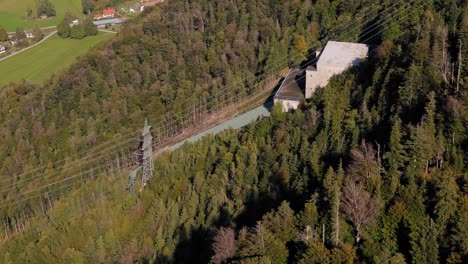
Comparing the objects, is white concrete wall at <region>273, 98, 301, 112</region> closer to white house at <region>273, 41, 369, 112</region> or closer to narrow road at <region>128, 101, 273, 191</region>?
white house at <region>273, 41, 369, 112</region>

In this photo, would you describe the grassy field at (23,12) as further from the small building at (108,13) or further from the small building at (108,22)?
the small building at (108,22)

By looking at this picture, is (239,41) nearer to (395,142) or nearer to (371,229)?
(395,142)

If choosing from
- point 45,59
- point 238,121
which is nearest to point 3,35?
point 45,59

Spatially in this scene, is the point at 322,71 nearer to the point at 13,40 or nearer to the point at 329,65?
the point at 329,65

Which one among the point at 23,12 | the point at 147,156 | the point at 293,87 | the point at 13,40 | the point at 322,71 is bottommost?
the point at 13,40

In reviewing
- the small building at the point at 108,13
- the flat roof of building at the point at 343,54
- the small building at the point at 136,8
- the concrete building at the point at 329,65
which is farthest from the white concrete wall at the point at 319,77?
the small building at the point at 108,13

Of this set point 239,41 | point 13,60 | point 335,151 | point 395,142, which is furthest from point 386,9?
point 13,60
